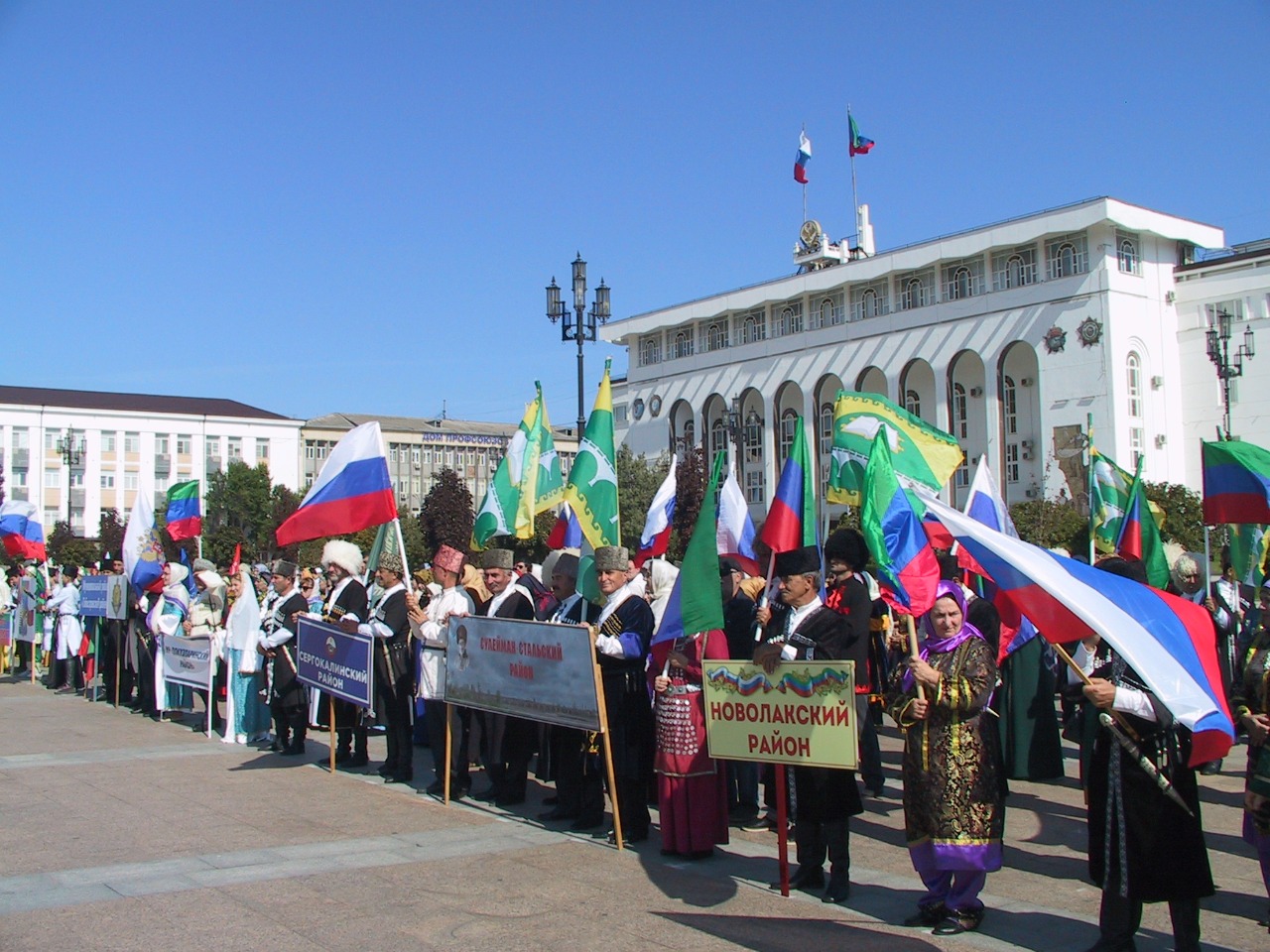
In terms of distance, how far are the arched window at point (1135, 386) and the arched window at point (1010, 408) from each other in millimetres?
5782

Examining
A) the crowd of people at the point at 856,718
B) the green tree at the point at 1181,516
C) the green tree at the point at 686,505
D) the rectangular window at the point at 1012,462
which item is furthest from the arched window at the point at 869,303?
the crowd of people at the point at 856,718

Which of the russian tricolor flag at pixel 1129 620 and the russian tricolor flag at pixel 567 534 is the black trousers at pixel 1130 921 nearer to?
the russian tricolor flag at pixel 1129 620

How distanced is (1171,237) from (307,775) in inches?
2212

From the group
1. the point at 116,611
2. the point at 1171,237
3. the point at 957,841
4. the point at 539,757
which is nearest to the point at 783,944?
the point at 957,841

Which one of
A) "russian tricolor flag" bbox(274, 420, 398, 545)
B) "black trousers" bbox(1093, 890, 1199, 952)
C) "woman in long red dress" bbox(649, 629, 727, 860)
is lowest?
"black trousers" bbox(1093, 890, 1199, 952)

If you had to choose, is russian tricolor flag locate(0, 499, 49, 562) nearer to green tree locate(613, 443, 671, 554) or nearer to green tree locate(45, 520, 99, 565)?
green tree locate(45, 520, 99, 565)

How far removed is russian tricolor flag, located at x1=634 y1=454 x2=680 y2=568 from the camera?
862 cm

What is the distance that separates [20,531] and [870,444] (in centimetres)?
1587

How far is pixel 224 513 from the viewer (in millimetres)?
83000

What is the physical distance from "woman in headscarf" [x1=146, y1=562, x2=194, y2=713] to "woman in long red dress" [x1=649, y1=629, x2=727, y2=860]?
8874 mm

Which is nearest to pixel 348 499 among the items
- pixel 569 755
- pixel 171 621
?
pixel 569 755

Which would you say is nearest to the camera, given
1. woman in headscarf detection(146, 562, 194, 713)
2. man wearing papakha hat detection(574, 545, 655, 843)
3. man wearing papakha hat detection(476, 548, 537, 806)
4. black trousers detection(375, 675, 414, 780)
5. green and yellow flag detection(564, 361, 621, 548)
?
man wearing papakha hat detection(574, 545, 655, 843)

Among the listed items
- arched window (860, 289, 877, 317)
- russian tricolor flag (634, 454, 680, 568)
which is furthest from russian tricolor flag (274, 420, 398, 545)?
arched window (860, 289, 877, 317)

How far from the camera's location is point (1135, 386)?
55.6 m
